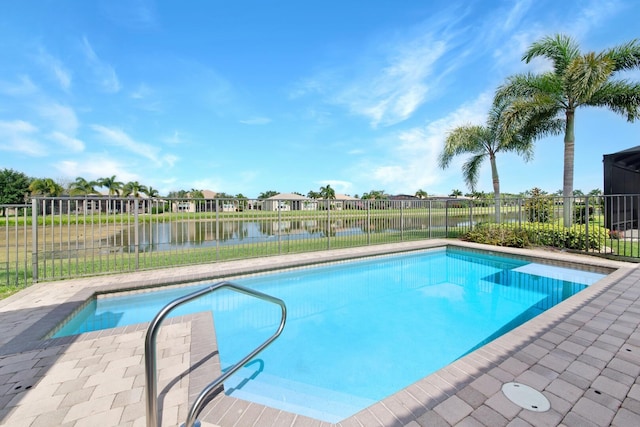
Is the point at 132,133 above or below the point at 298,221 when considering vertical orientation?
above

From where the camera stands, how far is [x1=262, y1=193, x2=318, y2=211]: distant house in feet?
25.9

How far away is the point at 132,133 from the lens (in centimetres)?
2348

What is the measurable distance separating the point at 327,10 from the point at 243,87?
693 centimetres

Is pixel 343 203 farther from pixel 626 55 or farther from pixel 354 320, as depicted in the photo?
pixel 626 55

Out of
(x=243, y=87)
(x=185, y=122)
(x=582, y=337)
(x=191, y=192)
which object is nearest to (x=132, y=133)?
(x=185, y=122)

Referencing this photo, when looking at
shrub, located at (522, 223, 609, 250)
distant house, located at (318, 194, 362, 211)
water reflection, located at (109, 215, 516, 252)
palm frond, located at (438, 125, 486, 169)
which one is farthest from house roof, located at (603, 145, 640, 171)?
distant house, located at (318, 194, 362, 211)

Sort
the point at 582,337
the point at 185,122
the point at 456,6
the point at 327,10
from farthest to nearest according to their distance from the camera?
the point at 185,122 < the point at 327,10 < the point at 456,6 < the point at 582,337

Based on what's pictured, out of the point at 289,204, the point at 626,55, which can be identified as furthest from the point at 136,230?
the point at 626,55

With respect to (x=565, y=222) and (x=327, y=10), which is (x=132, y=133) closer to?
(x=327, y=10)

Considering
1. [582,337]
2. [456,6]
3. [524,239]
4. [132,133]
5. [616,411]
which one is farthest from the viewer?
[132,133]

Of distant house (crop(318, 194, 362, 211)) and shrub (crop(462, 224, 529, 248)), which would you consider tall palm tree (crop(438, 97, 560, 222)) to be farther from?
distant house (crop(318, 194, 362, 211))

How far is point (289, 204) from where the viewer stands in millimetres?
8359

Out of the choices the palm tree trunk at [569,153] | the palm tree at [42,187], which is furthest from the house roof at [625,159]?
the palm tree at [42,187]

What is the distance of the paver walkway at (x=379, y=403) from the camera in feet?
→ 6.08
